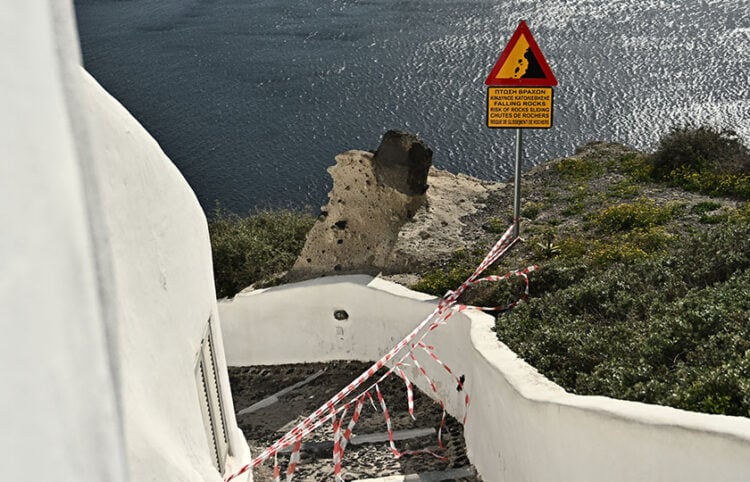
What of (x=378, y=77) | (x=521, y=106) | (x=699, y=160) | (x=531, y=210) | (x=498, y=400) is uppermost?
(x=378, y=77)

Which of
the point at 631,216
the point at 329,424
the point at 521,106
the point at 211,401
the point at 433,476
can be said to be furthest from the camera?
the point at 631,216

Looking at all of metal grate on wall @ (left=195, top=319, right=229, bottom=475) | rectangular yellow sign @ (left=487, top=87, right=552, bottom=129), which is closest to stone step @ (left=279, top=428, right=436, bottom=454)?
metal grate on wall @ (left=195, top=319, right=229, bottom=475)

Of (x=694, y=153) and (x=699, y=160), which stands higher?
(x=694, y=153)

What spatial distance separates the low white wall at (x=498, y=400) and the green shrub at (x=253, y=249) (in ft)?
2.69

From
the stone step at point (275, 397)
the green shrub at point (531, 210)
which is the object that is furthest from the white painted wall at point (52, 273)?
the green shrub at point (531, 210)

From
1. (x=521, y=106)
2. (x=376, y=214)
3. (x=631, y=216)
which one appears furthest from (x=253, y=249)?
(x=631, y=216)

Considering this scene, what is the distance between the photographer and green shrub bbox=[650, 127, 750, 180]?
13742 millimetres

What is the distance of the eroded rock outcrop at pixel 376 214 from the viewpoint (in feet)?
42.9

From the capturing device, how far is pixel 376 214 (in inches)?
527

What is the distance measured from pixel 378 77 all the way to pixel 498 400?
2137cm

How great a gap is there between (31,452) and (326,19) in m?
33.1

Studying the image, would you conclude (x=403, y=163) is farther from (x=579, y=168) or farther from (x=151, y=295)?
(x=151, y=295)

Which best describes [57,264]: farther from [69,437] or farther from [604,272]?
[604,272]

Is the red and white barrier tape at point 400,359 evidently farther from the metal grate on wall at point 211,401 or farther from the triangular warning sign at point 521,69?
the triangular warning sign at point 521,69
